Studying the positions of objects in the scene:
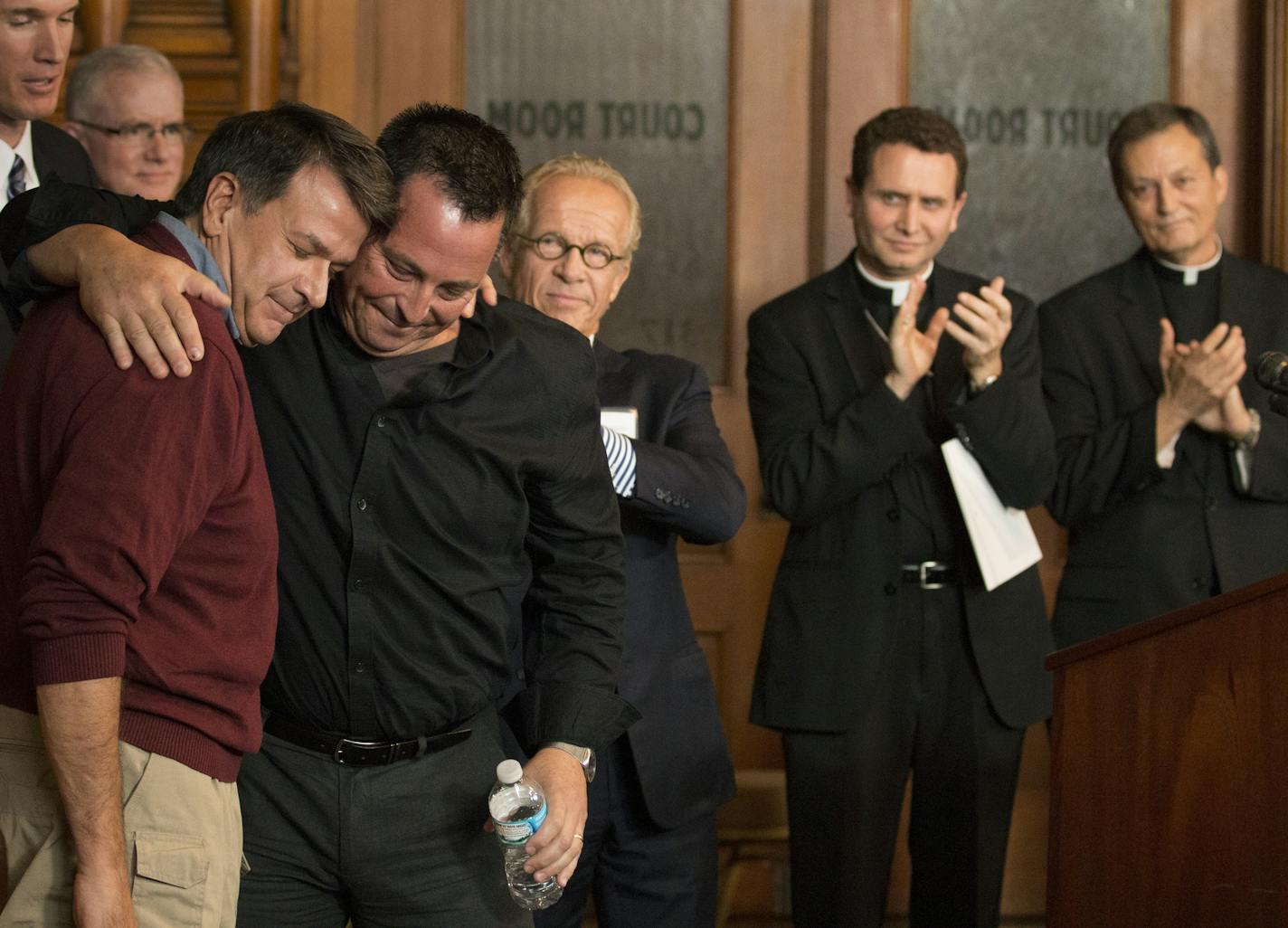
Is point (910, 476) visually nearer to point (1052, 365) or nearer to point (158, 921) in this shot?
point (1052, 365)

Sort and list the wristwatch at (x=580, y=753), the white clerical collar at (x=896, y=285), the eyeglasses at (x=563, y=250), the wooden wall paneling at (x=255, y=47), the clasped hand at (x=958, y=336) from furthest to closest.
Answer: the wooden wall paneling at (x=255, y=47) → the white clerical collar at (x=896, y=285) → the clasped hand at (x=958, y=336) → the eyeglasses at (x=563, y=250) → the wristwatch at (x=580, y=753)

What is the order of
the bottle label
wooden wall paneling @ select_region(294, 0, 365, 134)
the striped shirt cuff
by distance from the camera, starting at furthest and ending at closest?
wooden wall paneling @ select_region(294, 0, 365, 134), the striped shirt cuff, the bottle label

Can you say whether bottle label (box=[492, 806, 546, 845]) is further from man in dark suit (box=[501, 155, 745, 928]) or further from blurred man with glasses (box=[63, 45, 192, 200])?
blurred man with glasses (box=[63, 45, 192, 200])

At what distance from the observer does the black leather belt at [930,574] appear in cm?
311

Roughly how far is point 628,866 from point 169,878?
1.08 meters

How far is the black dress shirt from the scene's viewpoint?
6.56 ft

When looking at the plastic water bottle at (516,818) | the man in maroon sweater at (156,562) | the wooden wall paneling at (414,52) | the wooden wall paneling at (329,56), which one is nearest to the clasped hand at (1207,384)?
the plastic water bottle at (516,818)

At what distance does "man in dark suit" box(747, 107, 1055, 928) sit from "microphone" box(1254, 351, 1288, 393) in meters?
0.82

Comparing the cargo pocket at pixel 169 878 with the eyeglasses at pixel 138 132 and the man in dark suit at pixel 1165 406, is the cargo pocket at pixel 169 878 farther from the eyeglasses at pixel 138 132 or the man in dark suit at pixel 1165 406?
the eyeglasses at pixel 138 132

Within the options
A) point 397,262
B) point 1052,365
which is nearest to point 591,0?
point 1052,365

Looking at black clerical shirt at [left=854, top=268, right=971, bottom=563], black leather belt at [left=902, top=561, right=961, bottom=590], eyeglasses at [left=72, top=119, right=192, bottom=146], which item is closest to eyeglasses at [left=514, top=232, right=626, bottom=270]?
black clerical shirt at [left=854, top=268, right=971, bottom=563]

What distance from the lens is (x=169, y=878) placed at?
5.43 feet

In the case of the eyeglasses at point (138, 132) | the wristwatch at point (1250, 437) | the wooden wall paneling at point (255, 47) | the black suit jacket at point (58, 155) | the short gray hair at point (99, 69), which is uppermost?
the wooden wall paneling at point (255, 47)

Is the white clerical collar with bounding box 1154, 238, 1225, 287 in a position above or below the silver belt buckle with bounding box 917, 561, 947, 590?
above
